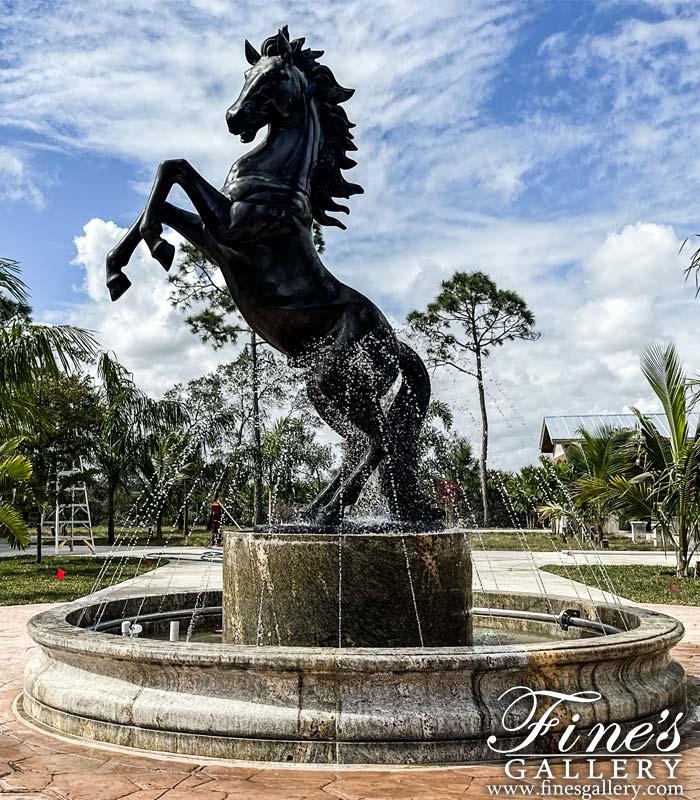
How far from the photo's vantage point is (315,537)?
4805 millimetres

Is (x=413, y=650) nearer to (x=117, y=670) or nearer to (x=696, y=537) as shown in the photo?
(x=117, y=670)

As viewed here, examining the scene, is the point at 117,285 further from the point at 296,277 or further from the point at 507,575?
the point at 507,575

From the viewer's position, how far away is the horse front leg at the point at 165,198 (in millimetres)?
5105

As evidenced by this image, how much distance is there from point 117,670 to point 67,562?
1646cm

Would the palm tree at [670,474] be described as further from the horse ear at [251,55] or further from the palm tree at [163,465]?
the palm tree at [163,465]

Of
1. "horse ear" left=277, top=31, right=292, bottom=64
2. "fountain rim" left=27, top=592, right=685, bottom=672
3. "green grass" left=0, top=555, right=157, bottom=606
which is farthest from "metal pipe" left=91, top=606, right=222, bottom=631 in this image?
"green grass" left=0, top=555, right=157, bottom=606

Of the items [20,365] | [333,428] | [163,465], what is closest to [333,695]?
[333,428]

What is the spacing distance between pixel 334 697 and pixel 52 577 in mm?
13146

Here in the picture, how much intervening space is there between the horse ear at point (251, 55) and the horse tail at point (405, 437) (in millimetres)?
2199

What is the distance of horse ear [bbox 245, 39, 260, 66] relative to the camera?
562 cm

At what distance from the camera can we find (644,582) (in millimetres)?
13805

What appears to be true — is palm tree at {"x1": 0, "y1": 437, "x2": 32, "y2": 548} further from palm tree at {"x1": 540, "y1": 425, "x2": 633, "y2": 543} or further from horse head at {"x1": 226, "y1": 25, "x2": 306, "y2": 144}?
horse head at {"x1": 226, "y1": 25, "x2": 306, "y2": 144}

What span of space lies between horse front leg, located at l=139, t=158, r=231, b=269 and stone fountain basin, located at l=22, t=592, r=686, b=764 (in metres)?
2.41

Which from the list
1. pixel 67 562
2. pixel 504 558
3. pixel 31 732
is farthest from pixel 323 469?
pixel 31 732
